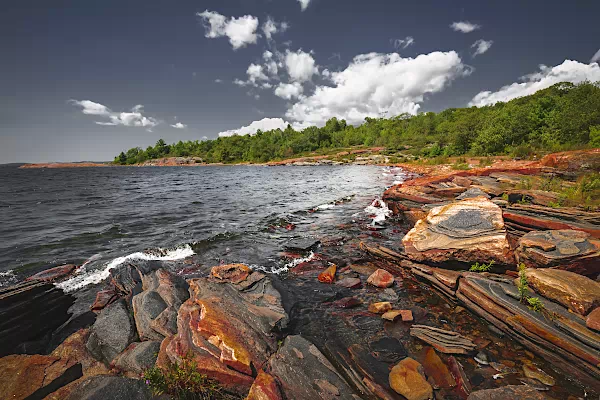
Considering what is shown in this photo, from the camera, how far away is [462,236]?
8008 mm

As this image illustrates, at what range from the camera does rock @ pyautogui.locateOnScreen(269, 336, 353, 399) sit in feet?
13.4

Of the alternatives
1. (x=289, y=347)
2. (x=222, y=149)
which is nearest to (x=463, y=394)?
(x=289, y=347)

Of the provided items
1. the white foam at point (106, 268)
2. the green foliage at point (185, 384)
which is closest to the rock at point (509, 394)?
the green foliage at point (185, 384)

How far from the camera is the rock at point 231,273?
7.79 metres

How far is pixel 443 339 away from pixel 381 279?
282cm


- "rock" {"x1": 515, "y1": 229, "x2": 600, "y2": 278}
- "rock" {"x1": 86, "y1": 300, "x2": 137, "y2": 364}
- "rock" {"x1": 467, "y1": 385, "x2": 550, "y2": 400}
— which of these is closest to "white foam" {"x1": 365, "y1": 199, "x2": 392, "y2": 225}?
"rock" {"x1": 515, "y1": 229, "x2": 600, "y2": 278}

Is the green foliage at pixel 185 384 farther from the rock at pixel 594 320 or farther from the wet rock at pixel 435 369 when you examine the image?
the rock at pixel 594 320

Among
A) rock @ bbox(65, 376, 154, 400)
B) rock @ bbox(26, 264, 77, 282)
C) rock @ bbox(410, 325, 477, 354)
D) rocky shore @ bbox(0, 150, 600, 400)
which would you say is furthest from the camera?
rock @ bbox(26, 264, 77, 282)

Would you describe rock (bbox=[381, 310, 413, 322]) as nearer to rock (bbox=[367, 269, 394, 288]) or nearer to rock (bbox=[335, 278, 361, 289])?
rock (bbox=[367, 269, 394, 288])

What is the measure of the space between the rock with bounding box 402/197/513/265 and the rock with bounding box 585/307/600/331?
2417mm

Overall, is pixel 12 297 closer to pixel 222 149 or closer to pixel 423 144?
pixel 423 144

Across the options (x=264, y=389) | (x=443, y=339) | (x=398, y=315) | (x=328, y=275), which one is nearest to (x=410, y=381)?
(x=443, y=339)

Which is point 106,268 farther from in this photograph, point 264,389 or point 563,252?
point 563,252

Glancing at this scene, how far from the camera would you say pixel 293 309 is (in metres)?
6.96
